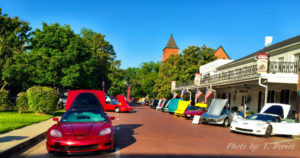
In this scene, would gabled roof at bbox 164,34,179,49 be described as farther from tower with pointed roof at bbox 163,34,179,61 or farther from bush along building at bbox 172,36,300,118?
bush along building at bbox 172,36,300,118

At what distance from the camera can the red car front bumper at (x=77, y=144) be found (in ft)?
22.1

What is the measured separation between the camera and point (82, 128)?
23.8ft

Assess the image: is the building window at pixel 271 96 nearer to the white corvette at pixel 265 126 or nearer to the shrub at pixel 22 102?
the white corvette at pixel 265 126

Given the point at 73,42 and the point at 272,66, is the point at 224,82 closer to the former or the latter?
the point at 272,66

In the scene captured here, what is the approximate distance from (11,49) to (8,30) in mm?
4359

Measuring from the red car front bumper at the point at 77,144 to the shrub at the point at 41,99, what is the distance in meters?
11.6

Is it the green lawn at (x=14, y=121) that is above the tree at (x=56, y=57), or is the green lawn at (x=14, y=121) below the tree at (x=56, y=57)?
below

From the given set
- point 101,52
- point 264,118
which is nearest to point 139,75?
point 101,52

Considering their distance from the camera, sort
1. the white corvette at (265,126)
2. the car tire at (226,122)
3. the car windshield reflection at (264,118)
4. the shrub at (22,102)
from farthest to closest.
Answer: the shrub at (22,102), the car tire at (226,122), the car windshield reflection at (264,118), the white corvette at (265,126)

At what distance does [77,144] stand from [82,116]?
1.66 meters

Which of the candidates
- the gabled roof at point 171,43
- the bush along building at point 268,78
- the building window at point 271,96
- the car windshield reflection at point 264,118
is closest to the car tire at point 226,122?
the bush along building at point 268,78

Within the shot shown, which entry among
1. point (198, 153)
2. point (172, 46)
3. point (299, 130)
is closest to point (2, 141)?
point (198, 153)

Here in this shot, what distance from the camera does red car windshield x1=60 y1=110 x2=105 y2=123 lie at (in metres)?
8.10

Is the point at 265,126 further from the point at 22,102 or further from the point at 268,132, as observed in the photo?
the point at 22,102
